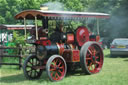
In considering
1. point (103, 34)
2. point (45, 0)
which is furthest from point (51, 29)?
point (103, 34)

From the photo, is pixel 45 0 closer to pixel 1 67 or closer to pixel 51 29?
pixel 1 67

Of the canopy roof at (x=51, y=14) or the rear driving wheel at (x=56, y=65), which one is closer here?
the canopy roof at (x=51, y=14)

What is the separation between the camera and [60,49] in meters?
9.43

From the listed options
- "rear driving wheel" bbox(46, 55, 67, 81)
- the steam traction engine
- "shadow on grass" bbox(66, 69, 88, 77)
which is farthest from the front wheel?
"shadow on grass" bbox(66, 69, 88, 77)

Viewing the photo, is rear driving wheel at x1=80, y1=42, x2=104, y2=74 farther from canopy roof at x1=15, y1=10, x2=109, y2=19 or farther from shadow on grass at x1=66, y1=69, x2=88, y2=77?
canopy roof at x1=15, y1=10, x2=109, y2=19

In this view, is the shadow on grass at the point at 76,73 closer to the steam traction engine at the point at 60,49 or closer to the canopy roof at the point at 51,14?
the steam traction engine at the point at 60,49

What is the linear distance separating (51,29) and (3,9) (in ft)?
65.5

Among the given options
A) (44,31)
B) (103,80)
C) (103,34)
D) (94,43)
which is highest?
(44,31)

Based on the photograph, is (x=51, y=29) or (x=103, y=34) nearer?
(x=51, y=29)

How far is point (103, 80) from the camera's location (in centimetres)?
855

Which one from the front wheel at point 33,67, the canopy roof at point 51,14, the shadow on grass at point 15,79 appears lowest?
the shadow on grass at point 15,79

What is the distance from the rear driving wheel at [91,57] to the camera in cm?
954

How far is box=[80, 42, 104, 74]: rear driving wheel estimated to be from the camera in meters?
9.54

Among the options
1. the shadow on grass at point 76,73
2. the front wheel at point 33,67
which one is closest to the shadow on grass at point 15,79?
the front wheel at point 33,67
